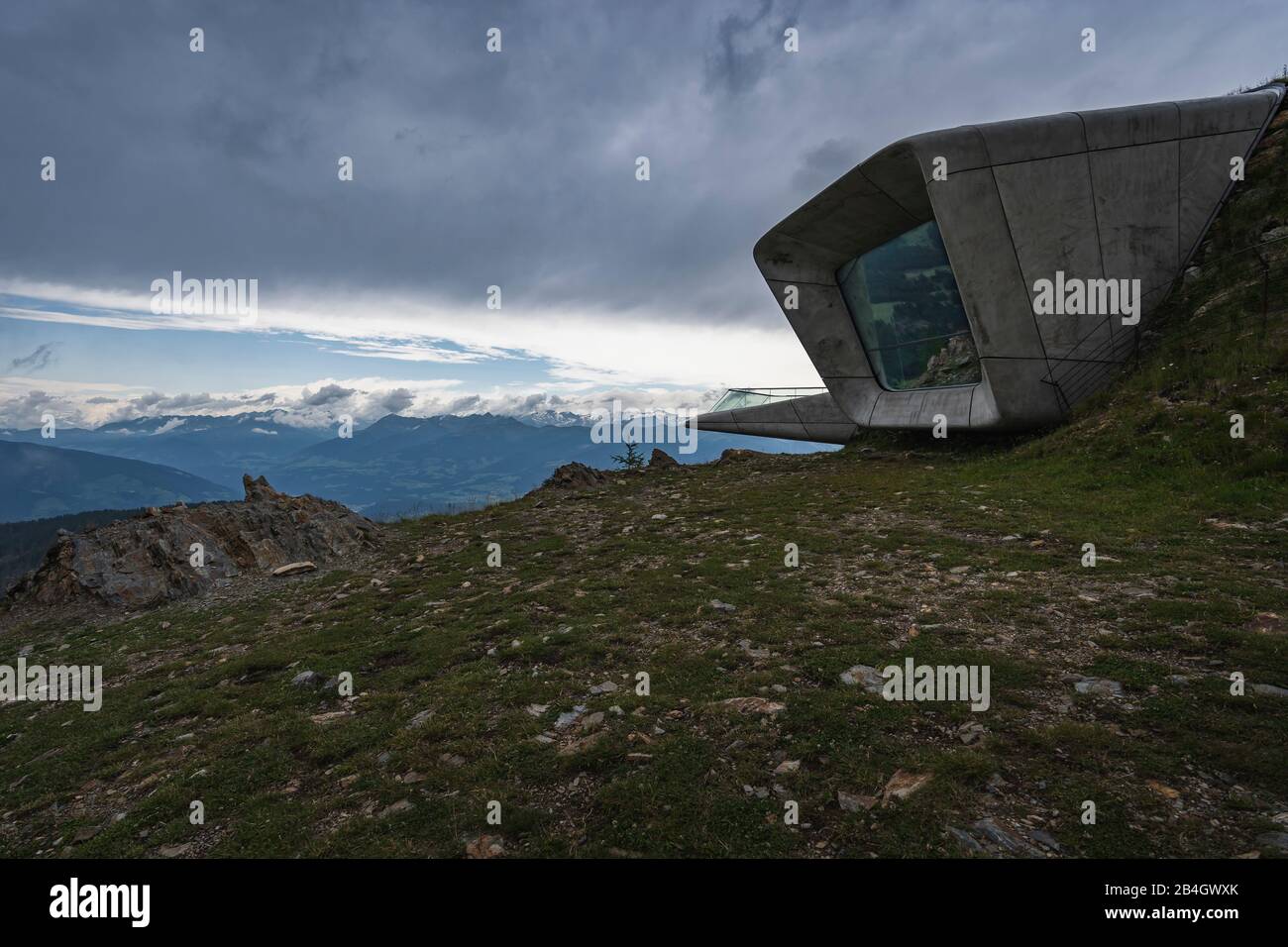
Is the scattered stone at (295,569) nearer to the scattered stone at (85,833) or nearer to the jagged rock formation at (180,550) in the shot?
the jagged rock formation at (180,550)

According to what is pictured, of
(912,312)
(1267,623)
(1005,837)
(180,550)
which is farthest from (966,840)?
(912,312)

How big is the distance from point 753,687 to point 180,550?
17956 mm

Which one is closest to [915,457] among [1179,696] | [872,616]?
[872,616]

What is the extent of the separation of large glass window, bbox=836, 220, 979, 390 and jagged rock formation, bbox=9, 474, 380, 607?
77.8 ft

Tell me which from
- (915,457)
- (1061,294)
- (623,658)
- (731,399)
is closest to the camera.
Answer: (623,658)

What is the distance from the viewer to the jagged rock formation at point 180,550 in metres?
15.3

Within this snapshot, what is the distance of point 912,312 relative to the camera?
82.5 ft

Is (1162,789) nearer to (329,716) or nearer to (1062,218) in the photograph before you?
(329,716)

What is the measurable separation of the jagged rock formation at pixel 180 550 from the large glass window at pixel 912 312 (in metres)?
23.7

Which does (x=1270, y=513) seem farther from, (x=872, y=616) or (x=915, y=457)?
(x=915, y=457)
